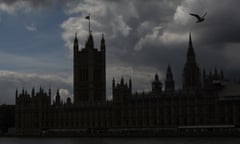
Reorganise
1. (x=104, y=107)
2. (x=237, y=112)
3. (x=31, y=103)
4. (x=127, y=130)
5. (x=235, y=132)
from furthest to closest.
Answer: (x=31, y=103) < (x=104, y=107) < (x=127, y=130) < (x=237, y=112) < (x=235, y=132)

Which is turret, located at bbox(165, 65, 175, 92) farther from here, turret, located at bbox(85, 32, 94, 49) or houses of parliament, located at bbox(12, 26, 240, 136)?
turret, located at bbox(85, 32, 94, 49)

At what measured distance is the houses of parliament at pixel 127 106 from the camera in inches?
4624

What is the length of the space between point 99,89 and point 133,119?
2943cm

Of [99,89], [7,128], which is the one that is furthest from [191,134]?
[7,128]

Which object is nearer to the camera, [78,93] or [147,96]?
[147,96]

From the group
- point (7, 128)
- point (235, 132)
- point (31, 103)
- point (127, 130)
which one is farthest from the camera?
point (7, 128)

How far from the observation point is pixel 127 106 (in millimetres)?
130500

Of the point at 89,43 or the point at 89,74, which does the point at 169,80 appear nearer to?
the point at 89,74

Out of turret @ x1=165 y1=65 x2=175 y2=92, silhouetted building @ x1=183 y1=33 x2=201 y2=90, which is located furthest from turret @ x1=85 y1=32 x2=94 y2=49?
silhouetted building @ x1=183 y1=33 x2=201 y2=90

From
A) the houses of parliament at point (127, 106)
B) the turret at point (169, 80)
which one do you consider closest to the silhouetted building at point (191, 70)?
the houses of parliament at point (127, 106)

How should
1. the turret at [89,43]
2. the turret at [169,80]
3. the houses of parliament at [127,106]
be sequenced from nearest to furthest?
the houses of parliament at [127,106], the turret at [169,80], the turret at [89,43]

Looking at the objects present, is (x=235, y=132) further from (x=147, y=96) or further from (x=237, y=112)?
(x=147, y=96)

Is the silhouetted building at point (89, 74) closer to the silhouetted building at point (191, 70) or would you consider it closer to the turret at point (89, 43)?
the turret at point (89, 43)

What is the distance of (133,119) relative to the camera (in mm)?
128500
